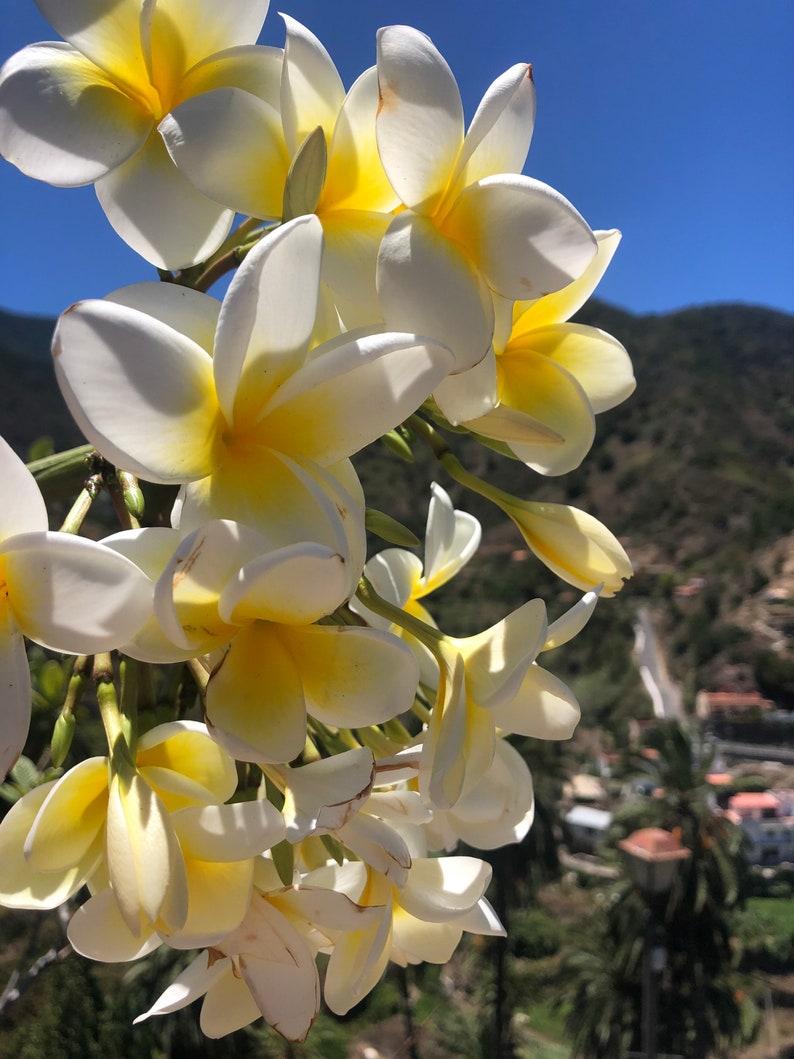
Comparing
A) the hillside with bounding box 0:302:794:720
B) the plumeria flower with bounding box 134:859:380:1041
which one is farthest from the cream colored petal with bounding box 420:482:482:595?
the hillside with bounding box 0:302:794:720

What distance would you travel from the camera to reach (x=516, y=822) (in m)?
0.65

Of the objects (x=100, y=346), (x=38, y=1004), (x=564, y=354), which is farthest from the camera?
(x=38, y=1004)

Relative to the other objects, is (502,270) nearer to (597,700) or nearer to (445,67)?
(445,67)

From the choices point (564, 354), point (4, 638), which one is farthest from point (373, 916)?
point (564, 354)

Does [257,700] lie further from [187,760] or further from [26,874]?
[26,874]

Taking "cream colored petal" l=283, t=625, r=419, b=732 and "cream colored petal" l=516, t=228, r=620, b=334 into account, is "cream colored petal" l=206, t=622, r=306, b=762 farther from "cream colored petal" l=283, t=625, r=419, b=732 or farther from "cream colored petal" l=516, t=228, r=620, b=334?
"cream colored petal" l=516, t=228, r=620, b=334

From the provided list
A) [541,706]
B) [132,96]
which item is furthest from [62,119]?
[541,706]

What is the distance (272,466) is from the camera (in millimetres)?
421

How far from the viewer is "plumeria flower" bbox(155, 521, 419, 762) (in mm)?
370

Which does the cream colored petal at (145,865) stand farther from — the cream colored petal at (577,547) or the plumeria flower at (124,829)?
the cream colored petal at (577,547)

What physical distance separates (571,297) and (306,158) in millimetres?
253

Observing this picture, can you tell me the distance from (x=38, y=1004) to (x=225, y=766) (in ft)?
30.3

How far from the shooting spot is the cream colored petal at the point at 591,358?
617 mm

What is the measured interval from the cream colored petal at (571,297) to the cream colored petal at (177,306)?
0.81ft
